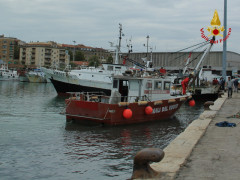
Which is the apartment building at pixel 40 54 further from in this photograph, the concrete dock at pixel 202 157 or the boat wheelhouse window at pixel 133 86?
the concrete dock at pixel 202 157

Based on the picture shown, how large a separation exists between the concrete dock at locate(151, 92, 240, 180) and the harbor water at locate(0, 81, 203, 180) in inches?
61.8

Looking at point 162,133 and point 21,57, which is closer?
point 162,133

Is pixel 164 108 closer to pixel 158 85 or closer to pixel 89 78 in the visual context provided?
pixel 158 85

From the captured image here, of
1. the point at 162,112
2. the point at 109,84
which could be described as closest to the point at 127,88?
the point at 162,112

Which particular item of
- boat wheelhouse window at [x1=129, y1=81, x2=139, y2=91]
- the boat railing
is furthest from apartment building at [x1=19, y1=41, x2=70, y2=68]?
the boat railing

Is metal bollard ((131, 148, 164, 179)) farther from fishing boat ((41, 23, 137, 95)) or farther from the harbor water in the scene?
fishing boat ((41, 23, 137, 95))

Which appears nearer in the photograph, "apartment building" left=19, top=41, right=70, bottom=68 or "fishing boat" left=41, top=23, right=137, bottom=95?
"fishing boat" left=41, top=23, right=137, bottom=95

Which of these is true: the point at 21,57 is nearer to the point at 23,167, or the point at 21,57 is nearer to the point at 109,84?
the point at 109,84

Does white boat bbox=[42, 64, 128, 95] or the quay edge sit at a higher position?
white boat bbox=[42, 64, 128, 95]

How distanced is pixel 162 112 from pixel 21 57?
124478 millimetres

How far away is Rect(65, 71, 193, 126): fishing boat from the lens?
15633 mm

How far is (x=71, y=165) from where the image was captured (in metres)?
9.25

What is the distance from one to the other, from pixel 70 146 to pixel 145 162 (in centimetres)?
643

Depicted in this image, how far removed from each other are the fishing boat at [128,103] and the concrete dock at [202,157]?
5590mm
